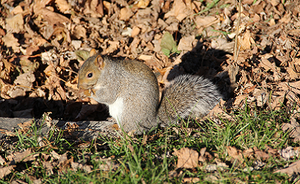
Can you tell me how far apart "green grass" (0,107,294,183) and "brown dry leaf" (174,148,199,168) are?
0.05 m

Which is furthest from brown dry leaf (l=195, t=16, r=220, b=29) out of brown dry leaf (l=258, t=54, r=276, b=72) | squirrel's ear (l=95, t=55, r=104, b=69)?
squirrel's ear (l=95, t=55, r=104, b=69)

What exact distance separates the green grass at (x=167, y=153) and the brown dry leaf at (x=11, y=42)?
2.35 meters

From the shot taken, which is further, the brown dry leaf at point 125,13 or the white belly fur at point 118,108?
the brown dry leaf at point 125,13

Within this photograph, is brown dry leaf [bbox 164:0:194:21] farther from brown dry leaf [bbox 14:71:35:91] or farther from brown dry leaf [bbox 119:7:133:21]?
brown dry leaf [bbox 14:71:35:91]

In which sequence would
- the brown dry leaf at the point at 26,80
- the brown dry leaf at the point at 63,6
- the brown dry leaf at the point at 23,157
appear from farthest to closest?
the brown dry leaf at the point at 63,6, the brown dry leaf at the point at 26,80, the brown dry leaf at the point at 23,157

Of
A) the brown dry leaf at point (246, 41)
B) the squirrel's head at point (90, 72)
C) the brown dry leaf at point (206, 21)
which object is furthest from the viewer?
the brown dry leaf at point (206, 21)

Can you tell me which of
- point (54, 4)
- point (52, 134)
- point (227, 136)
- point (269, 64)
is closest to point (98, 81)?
point (52, 134)

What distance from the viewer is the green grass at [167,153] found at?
204 centimetres

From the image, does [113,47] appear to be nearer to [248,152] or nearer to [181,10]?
[181,10]

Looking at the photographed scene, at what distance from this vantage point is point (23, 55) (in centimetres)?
441

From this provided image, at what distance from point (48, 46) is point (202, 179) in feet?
12.2

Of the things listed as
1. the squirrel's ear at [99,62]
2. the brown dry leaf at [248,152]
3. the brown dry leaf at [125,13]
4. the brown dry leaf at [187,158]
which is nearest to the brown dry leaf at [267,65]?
the brown dry leaf at [248,152]

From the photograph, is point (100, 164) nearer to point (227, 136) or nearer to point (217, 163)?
point (217, 163)

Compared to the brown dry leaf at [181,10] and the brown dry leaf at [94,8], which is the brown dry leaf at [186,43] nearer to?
the brown dry leaf at [181,10]
